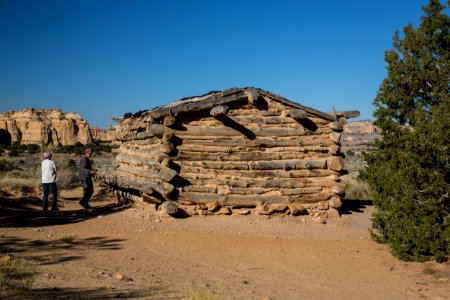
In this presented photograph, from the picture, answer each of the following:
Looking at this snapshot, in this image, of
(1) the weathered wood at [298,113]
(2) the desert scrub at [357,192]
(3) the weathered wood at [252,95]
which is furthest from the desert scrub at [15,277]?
(2) the desert scrub at [357,192]

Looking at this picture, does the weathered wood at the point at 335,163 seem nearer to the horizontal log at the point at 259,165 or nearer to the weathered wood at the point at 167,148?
the horizontal log at the point at 259,165

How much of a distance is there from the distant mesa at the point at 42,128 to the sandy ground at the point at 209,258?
50031 mm

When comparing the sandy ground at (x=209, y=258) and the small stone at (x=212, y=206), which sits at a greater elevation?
the small stone at (x=212, y=206)

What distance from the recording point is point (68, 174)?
20.0 metres

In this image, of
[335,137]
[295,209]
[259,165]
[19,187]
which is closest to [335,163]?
[335,137]

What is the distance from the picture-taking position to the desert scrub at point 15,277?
4.47 meters

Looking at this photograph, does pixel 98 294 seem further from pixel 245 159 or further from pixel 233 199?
pixel 245 159

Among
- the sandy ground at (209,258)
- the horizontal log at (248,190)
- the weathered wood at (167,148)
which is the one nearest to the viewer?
the sandy ground at (209,258)

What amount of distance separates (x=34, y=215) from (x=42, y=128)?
5135 centimetres

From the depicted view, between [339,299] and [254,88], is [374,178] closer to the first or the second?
[254,88]

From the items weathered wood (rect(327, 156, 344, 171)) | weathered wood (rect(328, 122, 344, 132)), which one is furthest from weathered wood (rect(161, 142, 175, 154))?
weathered wood (rect(328, 122, 344, 132))

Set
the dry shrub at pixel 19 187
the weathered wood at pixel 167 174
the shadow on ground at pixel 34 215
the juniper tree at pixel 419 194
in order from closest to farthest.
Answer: the juniper tree at pixel 419 194 → the shadow on ground at pixel 34 215 → the weathered wood at pixel 167 174 → the dry shrub at pixel 19 187

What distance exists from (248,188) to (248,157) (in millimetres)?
843

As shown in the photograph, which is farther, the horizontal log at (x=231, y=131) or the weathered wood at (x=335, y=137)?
the weathered wood at (x=335, y=137)
